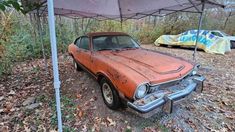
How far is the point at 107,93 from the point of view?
320 cm

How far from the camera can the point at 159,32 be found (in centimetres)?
1307

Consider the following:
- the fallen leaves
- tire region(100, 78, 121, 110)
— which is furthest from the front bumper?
the fallen leaves

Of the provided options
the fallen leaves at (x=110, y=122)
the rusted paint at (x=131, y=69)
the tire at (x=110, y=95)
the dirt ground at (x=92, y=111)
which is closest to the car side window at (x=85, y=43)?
the rusted paint at (x=131, y=69)

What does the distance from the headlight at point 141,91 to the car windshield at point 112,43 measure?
6.07 ft

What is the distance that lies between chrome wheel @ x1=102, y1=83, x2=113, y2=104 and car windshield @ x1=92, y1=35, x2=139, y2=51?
3.53 feet

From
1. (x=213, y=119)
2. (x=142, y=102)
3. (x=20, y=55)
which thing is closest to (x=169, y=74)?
(x=142, y=102)

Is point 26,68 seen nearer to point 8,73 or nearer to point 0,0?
point 8,73

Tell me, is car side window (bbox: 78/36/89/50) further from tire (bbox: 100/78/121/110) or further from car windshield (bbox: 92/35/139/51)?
tire (bbox: 100/78/121/110)

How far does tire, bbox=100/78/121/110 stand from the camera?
2863 millimetres

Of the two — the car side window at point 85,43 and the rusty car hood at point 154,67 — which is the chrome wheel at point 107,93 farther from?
the car side window at point 85,43

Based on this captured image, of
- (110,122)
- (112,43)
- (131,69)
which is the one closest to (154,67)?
(131,69)

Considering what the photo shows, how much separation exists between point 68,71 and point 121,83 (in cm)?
335

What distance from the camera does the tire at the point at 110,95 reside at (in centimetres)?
286

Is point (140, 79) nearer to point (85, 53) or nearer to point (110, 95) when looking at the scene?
point (110, 95)
